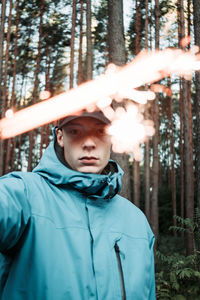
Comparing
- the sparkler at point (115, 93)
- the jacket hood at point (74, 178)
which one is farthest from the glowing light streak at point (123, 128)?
the jacket hood at point (74, 178)

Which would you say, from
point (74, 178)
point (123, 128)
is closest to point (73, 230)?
point (74, 178)

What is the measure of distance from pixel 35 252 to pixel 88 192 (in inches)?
18.0

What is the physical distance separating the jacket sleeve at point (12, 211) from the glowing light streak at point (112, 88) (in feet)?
1.87

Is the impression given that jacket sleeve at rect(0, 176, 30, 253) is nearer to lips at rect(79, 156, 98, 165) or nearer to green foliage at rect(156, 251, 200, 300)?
lips at rect(79, 156, 98, 165)

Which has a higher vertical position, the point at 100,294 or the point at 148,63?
the point at 148,63

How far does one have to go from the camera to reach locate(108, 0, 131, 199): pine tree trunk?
19.4 feet

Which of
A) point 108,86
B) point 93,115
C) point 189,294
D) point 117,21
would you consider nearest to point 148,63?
point 117,21

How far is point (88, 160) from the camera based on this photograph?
1.80m

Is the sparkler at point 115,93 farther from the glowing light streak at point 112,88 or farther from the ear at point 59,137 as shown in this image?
the ear at point 59,137

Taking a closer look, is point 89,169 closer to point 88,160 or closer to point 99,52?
point 88,160

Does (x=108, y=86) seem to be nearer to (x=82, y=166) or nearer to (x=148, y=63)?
(x=82, y=166)

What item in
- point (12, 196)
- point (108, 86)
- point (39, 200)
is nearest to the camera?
point (12, 196)

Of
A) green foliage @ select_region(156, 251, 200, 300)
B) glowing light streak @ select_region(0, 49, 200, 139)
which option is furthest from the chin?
green foliage @ select_region(156, 251, 200, 300)

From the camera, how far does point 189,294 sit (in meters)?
6.00
